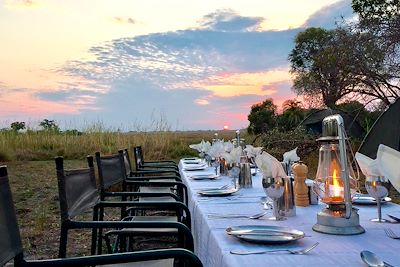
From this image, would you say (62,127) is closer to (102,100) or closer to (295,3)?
(102,100)

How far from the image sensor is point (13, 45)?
868cm

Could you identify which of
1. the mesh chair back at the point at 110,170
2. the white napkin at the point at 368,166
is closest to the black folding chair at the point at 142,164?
the mesh chair back at the point at 110,170

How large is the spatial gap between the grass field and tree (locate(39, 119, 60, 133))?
1.08 ft

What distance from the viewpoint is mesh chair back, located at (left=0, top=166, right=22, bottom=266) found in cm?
129

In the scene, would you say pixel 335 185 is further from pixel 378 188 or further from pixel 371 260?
pixel 371 260

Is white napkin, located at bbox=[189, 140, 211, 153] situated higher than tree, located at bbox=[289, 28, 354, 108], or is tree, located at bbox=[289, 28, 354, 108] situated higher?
tree, located at bbox=[289, 28, 354, 108]

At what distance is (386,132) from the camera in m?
7.97

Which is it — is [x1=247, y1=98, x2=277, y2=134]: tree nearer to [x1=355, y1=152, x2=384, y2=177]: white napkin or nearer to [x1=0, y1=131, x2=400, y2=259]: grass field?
[x1=0, y1=131, x2=400, y2=259]: grass field

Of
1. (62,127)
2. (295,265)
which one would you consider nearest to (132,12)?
(62,127)

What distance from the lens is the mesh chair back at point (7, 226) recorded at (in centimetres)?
129

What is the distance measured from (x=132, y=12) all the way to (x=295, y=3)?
3013mm

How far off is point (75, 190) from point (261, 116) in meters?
16.8

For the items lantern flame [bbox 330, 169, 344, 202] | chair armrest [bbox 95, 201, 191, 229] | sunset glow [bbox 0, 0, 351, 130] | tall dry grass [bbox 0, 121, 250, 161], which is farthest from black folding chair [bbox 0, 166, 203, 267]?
tall dry grass [bbox 0, 121, 250, 161]

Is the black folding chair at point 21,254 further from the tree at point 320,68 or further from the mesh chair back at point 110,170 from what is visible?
the tree at point 320,68
